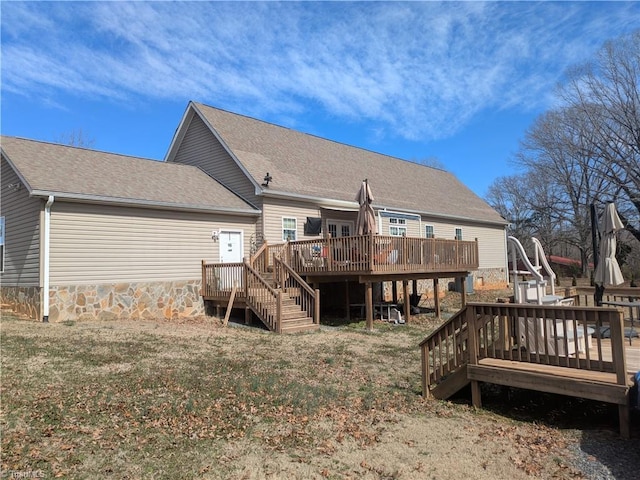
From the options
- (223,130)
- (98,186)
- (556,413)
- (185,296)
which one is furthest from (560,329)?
(223,130)

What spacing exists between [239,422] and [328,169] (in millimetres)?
15540

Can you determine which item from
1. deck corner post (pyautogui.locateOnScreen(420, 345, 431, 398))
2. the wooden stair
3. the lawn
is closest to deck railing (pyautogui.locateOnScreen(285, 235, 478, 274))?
the wooden stair

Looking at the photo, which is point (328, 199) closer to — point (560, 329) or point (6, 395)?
point (560, 329)

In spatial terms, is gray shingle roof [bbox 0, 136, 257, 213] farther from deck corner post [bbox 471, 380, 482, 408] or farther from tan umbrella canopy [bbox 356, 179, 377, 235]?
deck corner post [bbox 471, 380, 482, 408]

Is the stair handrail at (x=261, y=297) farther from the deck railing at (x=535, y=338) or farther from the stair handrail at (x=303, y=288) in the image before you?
the deck railing at (x=535, y=338)

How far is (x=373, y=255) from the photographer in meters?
12.3

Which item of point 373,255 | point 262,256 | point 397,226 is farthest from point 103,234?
point 397,226

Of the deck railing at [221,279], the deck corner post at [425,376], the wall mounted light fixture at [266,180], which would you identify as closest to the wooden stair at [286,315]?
the deck railing at [221,279]

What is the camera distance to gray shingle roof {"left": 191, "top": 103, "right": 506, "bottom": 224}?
56.3 ft

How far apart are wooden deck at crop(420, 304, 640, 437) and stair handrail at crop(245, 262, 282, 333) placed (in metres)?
6.14

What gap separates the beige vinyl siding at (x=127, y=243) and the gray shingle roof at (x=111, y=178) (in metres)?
0.42

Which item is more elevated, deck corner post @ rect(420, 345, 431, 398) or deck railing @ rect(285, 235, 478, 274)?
deck railing @ rect(285, 235, 478, 274)

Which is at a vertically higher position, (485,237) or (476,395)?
(485,237)

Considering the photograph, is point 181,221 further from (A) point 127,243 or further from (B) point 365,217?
(B) point 365,217
